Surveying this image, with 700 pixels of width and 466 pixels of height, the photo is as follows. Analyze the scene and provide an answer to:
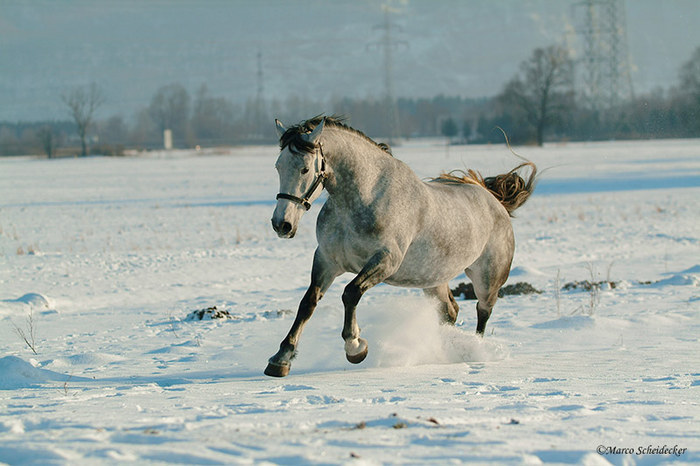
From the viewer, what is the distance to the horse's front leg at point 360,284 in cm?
553

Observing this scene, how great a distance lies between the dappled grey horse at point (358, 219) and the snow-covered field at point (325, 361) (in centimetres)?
67

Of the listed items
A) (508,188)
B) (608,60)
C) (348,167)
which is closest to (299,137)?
(348,167)

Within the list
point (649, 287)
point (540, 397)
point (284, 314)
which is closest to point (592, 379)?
point (540, 397)

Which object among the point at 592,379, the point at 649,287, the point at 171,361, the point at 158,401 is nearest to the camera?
the point at 158,401

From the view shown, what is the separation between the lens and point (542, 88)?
7500cm

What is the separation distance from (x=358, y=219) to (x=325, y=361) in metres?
1.47

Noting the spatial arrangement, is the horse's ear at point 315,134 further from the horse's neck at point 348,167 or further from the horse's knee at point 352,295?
the horse's knee at point 352,295

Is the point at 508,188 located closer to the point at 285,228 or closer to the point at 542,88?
the point at 285,228

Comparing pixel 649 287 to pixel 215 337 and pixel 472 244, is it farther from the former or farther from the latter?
pixel 215 337

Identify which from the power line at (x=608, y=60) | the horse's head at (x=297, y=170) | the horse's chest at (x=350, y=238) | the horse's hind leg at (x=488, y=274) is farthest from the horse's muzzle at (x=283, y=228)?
the power line at (x=608, y=60)

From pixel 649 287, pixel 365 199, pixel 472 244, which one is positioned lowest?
pixel 649 287

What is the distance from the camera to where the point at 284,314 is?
8.91m

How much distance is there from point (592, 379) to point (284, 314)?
4.16 m

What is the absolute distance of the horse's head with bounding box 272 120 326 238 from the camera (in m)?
5.27
